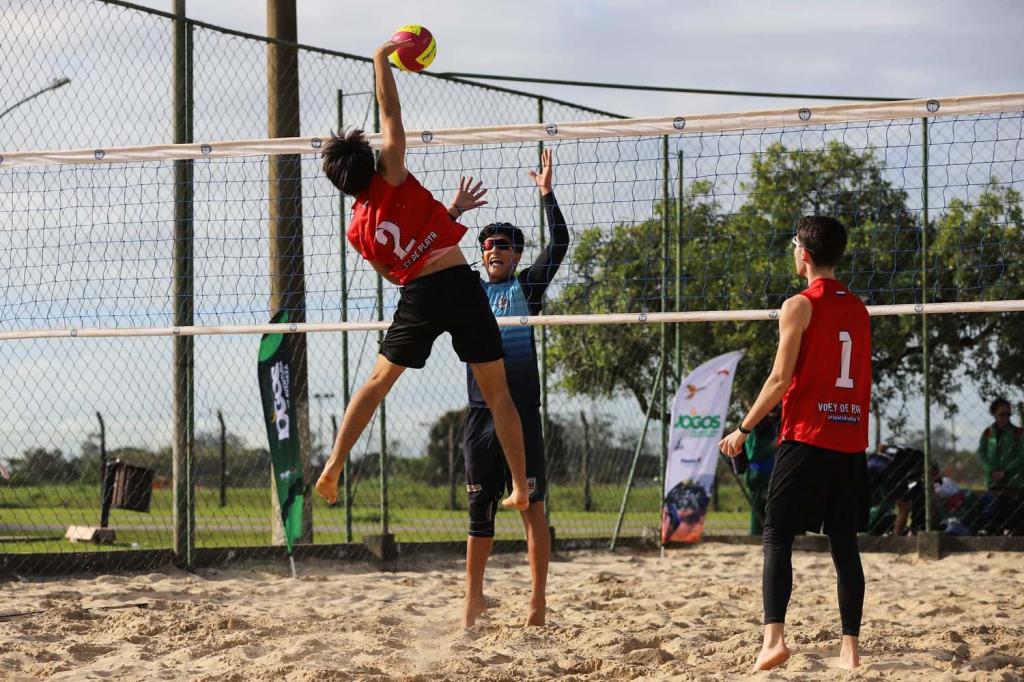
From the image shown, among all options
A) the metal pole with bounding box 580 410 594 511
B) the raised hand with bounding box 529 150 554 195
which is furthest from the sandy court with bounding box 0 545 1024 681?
the metal pole with bounding box 580 410 594 511

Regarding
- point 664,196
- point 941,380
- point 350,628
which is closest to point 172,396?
point 350,628

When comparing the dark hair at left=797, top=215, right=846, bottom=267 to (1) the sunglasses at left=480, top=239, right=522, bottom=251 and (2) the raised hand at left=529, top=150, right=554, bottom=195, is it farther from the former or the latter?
(1) the sunglasses at left=480, top=239, right=522, bottom=251

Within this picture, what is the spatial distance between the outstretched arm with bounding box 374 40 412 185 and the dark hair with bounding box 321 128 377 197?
6cm

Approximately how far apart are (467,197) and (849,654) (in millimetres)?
2336

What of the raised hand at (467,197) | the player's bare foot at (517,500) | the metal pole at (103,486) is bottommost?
the metal pole at (103,486)

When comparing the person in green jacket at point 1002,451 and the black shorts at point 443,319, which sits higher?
the black shorts at point 443,319

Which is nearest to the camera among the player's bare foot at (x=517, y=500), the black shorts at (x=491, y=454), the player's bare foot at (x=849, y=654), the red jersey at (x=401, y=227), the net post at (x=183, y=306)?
the player's bare foot at (x=849, y=654)

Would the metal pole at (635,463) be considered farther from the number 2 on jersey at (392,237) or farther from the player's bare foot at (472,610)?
the number 2 on jersey at (392,237)

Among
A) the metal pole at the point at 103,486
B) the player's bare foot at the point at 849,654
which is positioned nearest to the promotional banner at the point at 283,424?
the metal pole at the point at 103,486

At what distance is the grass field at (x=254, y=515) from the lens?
28.6ft

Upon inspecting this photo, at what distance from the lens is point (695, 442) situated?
927 centimetres

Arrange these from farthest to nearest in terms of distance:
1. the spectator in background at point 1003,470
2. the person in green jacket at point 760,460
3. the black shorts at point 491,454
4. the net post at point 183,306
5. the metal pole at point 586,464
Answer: the metal pole at point 586,464, the person in green jacket at point 760,460, the spectator in background at point 1003,470, the net post at point 183,306, the black shorts at point 491,454

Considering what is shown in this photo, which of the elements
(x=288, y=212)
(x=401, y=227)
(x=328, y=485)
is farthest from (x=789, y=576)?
(x=288, y=212)

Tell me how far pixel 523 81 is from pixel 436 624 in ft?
15.3
